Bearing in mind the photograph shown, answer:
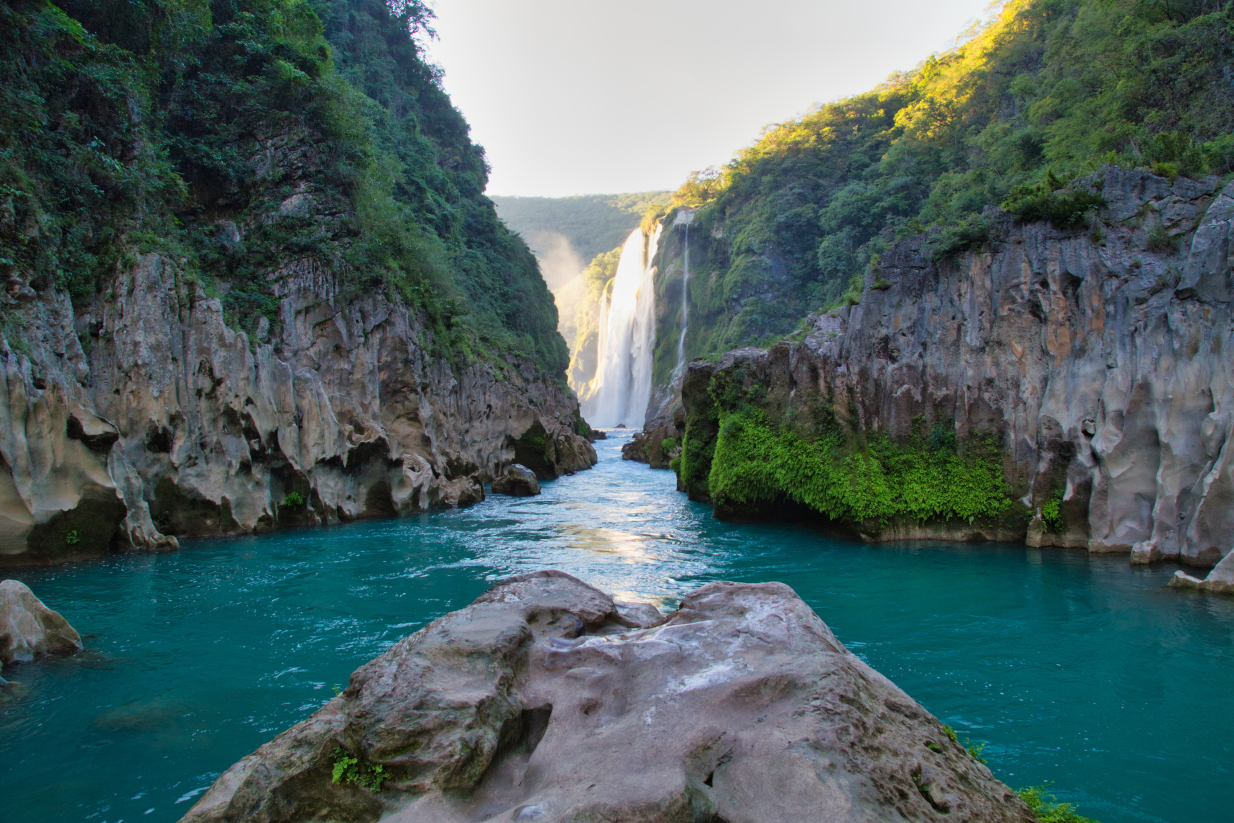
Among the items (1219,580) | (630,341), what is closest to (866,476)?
(1219,580)

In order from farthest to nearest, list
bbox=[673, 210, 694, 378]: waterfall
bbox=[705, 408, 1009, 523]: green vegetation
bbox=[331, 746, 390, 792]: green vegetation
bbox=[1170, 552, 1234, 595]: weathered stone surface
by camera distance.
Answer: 1. bbox=[673, 210, 694, 378]: waterfall
2. bbox=[705, 408, 1009, 523]: green vegetation
3. bbox=[1170, 552, 1234, 595]: weathered stone surface
4. bbox=[331, 746, 390, 792]: green vegetation

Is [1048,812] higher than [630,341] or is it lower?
lower

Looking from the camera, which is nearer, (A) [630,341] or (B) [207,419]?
(B) [207,419]

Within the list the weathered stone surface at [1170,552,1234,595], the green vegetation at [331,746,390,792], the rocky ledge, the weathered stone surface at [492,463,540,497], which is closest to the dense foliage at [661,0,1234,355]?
the weathered stone surface at [1170,552,1234,595]

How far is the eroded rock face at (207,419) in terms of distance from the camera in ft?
36.7

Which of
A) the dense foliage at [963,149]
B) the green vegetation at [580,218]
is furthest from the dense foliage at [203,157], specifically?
the green vegetation at [580,218]

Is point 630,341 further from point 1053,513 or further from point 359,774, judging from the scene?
point 359,774

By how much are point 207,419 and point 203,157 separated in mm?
10093

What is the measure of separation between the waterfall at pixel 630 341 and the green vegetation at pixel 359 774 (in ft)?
196

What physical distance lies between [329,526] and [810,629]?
1590cm

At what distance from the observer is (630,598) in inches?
387

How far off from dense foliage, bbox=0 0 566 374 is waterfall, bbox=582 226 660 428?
33.2 metres

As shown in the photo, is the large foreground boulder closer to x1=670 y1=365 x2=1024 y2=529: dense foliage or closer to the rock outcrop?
the rock outcrop

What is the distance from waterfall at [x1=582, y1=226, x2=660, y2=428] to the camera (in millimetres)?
67625
